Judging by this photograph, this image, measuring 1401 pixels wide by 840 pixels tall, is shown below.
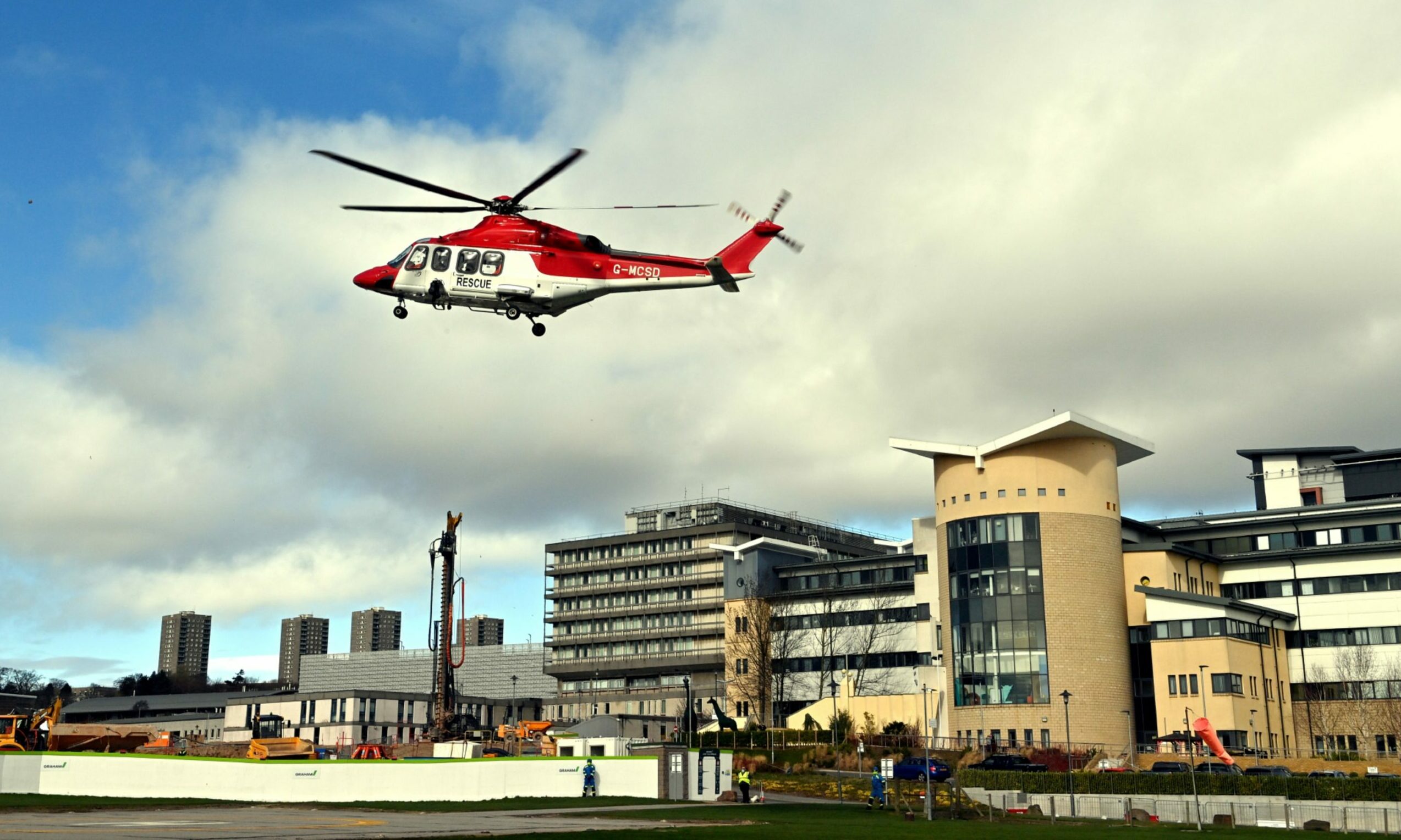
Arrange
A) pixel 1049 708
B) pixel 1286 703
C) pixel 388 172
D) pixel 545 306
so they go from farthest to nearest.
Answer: pixel 1286 703 → pixel 1049 708 → pixel 545 306 → pixel 388 172

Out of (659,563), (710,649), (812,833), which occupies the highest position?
(659,563)

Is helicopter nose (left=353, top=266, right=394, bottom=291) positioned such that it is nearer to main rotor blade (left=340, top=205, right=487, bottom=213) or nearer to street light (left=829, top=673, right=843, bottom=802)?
main rotor blade (left=340, top=205, right=487, bottom=213)

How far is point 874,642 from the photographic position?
375 ft

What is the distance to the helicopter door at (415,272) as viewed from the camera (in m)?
43.9

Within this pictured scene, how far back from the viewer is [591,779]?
56.0 meters

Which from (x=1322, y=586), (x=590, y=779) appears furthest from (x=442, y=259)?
(x=1322, y=586)

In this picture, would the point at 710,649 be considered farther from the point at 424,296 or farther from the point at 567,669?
the point at 424,296

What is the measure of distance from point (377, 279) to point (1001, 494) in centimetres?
6000

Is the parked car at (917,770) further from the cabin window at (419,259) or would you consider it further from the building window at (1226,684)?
the cabin window at (419,259)

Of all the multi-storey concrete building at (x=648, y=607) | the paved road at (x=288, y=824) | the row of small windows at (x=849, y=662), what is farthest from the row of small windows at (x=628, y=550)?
the paved road at (x=288, y=824)

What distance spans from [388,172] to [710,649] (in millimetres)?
105710

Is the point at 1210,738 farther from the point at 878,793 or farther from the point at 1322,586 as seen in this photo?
the point at 1322,586

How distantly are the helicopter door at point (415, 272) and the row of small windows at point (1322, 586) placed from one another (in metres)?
78.7

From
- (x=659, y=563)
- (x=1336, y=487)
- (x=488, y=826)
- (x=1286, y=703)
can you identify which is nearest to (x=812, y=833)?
(x=488, y=826)
